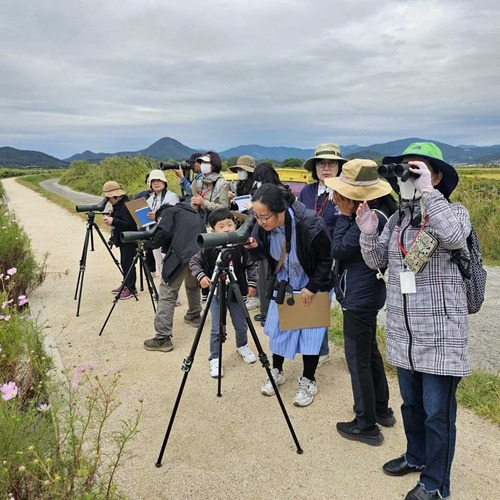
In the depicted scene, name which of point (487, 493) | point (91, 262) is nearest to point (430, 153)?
point (487, 493)

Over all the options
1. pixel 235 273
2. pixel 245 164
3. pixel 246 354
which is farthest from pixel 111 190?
pixel 246 354

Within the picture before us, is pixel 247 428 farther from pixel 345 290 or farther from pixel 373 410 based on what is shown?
pixel 345 290

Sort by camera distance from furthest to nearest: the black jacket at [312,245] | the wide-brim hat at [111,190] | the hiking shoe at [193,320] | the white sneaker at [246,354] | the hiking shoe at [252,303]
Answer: the wide-brim hat at [111,190], the hiking shoe at [252,303], the hiking shoe at [193,320], the white sneaker at [246,354], the black jacket at [312,245]

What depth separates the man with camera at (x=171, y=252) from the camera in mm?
4082

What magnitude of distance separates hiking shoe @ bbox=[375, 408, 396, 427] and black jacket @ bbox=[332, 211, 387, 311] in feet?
2.93

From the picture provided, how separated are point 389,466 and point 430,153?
1821mm

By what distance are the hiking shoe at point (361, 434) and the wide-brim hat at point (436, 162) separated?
1637 mm

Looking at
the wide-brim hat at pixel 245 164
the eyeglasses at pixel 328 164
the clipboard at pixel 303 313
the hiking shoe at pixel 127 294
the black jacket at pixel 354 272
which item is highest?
the wide-brim hat at pixel 245 164

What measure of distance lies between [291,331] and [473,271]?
1479 millimetres

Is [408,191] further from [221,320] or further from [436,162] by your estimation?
[221,320]

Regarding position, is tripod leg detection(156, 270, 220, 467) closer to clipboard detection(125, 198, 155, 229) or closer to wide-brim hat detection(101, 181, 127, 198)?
clipboard detection(125, 198, 155, 229)

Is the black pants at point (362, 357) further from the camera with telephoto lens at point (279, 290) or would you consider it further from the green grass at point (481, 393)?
the green grass at point (481, 393)

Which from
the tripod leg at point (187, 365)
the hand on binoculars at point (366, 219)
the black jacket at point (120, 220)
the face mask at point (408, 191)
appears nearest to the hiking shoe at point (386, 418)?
the tripod leg at point (187, 365)

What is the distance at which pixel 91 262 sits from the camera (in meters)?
7.98
